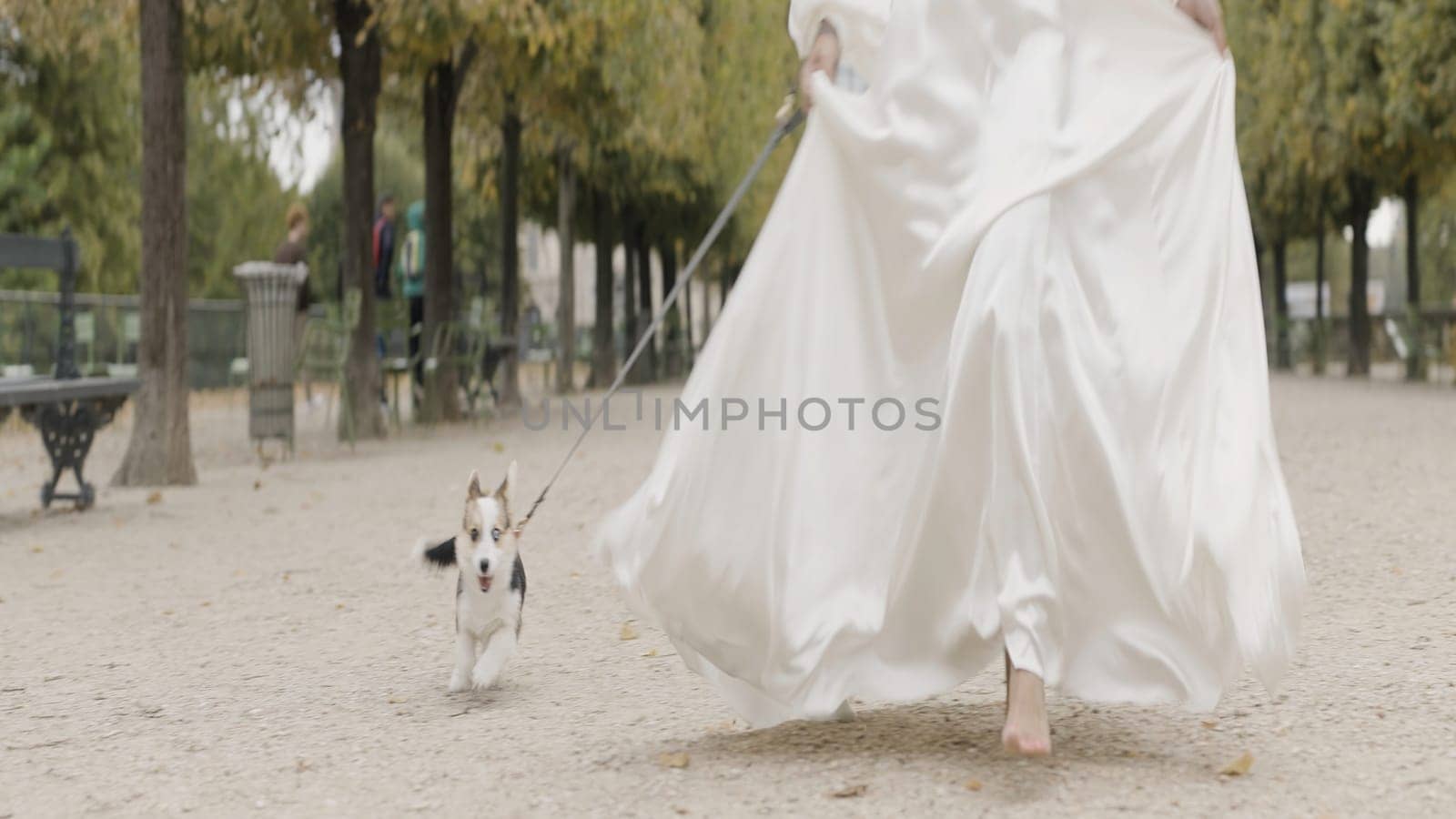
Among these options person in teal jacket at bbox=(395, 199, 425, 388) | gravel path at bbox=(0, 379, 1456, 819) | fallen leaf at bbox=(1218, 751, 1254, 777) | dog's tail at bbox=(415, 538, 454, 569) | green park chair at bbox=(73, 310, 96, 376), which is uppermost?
person in teal jacket at bbox=(395, 199, 425, 388)

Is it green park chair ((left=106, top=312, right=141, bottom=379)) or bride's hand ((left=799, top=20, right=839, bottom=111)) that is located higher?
bride's hand ((left=799, top=20, right=839, bottom=111))

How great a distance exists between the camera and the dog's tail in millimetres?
4793

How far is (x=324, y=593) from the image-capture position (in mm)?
6840

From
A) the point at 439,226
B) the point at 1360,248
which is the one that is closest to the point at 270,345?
the point at 439,226

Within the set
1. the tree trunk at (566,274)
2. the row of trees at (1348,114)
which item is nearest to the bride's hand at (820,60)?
the row of trees at (1348,114)

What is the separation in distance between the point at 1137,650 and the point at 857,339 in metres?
0.93

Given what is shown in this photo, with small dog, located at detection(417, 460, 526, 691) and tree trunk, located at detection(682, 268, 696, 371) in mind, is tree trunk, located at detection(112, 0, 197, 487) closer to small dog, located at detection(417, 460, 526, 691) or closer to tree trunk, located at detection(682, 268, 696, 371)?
small dog, located at detection(417, 460, 526, 691)

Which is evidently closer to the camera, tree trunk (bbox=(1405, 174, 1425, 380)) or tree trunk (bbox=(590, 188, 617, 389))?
tree trunk (bbox=(1405, 174, 1425, 380))

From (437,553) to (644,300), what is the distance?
88.2ft

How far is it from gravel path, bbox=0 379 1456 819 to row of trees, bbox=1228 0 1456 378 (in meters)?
13.7

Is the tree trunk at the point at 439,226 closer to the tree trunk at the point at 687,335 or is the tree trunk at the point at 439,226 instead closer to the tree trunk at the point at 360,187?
the tree trunk at the point at 360,187

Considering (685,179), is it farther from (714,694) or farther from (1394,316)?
(714,694)

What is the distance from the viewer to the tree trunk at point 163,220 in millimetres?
10867

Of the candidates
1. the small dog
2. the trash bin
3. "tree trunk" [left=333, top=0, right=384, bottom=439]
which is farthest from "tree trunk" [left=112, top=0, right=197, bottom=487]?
the small dog
